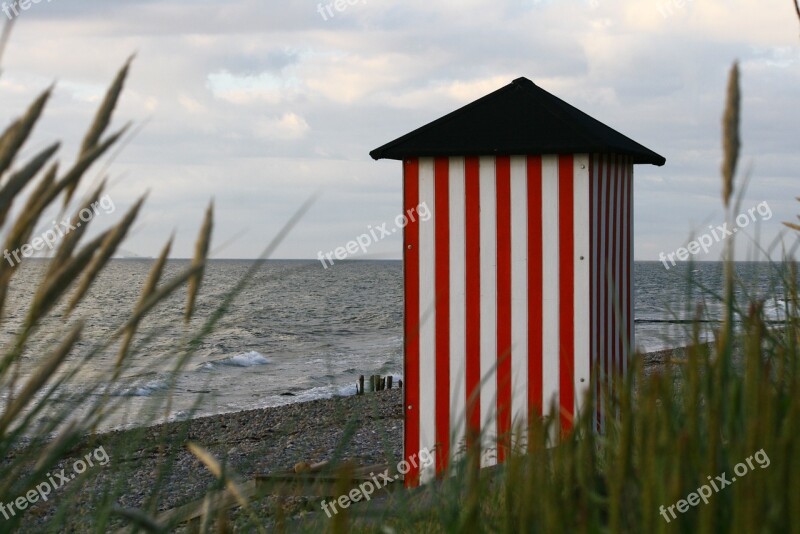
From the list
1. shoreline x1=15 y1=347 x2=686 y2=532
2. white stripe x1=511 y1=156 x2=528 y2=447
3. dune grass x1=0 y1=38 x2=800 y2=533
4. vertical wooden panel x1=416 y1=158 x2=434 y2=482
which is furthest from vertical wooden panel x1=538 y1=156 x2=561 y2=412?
dune grass x1=0 y1=38 x2=800 y2=533

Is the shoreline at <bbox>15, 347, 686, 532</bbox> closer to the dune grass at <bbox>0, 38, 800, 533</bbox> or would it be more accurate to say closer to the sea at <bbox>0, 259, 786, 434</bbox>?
the sea at <bbox>0, 259, 786, 434</bbox>

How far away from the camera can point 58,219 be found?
60.0 inches

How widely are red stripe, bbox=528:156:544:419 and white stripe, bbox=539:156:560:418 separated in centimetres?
3

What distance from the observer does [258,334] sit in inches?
1441

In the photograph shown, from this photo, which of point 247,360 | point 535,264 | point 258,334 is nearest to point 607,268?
point 535,264

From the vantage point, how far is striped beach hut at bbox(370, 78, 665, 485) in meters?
5.55

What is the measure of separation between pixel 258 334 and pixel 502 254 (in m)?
31.8

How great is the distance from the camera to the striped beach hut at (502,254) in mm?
5551

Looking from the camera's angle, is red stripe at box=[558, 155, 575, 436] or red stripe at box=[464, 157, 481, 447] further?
red stripe at box=[464, 157, 481, 447]

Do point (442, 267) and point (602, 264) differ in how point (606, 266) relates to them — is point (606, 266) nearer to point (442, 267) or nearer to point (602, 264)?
point (602, 264)

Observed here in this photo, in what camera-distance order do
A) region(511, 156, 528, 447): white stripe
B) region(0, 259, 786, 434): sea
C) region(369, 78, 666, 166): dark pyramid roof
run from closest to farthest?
region(0, 259, 786, 434): sea → region(369, 78, 666, 166): dark pyramid roof → region(511, 156, 528, 447): white stripe

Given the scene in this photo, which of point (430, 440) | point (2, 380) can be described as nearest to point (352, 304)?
point (430, 440)

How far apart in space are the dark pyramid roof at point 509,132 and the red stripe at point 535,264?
0.17 metres

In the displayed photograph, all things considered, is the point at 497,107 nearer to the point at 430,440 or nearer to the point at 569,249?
the point at 569,249
